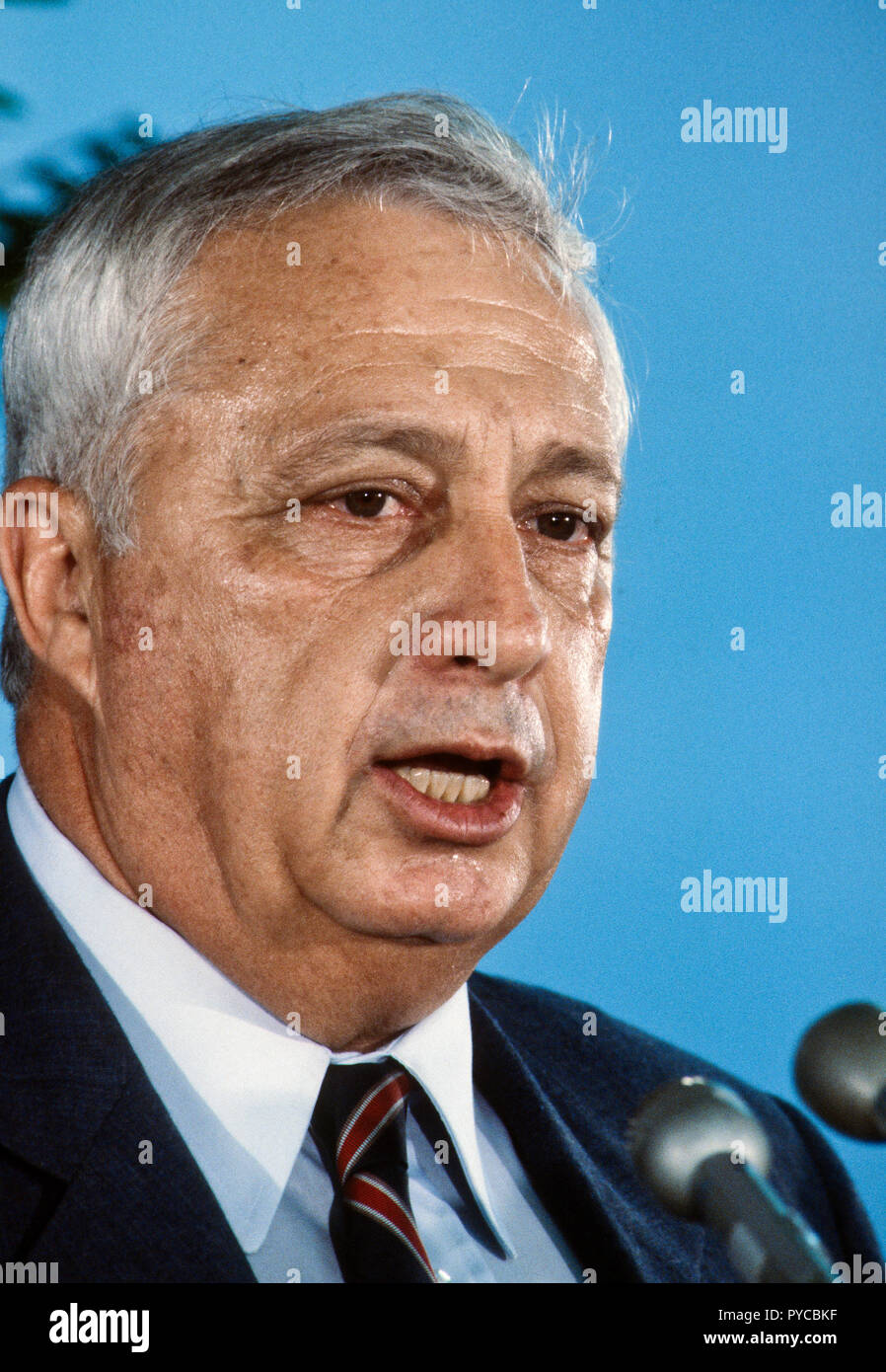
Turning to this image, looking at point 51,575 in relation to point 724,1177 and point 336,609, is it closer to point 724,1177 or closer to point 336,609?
point 336,609

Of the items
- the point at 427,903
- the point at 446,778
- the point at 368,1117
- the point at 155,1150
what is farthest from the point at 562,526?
the point at 155,1150

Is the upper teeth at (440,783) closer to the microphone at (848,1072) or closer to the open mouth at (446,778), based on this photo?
the open mouth at (446,778)

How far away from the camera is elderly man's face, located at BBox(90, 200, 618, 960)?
1.52m

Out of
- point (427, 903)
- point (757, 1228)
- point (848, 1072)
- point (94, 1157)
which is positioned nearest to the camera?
point (757, 1228)

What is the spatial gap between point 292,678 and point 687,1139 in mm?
601

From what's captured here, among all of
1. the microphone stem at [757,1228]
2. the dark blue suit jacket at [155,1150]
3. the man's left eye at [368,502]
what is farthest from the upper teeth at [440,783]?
the microphone stem at [757,1228]

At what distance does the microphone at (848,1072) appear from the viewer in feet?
4.00

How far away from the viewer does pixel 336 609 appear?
154 centimetres

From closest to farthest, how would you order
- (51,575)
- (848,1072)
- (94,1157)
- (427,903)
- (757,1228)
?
(757,1228), (848,1072), (94,1157), (427,903), (51,575)

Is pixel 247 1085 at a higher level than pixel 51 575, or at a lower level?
lower

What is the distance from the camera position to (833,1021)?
1.24 meters

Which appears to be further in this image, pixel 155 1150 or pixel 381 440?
pixel 381 440

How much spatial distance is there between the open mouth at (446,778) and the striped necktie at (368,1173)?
0.31 metres

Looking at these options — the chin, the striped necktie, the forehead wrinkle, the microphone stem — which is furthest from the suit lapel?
the forehead wrinkle
